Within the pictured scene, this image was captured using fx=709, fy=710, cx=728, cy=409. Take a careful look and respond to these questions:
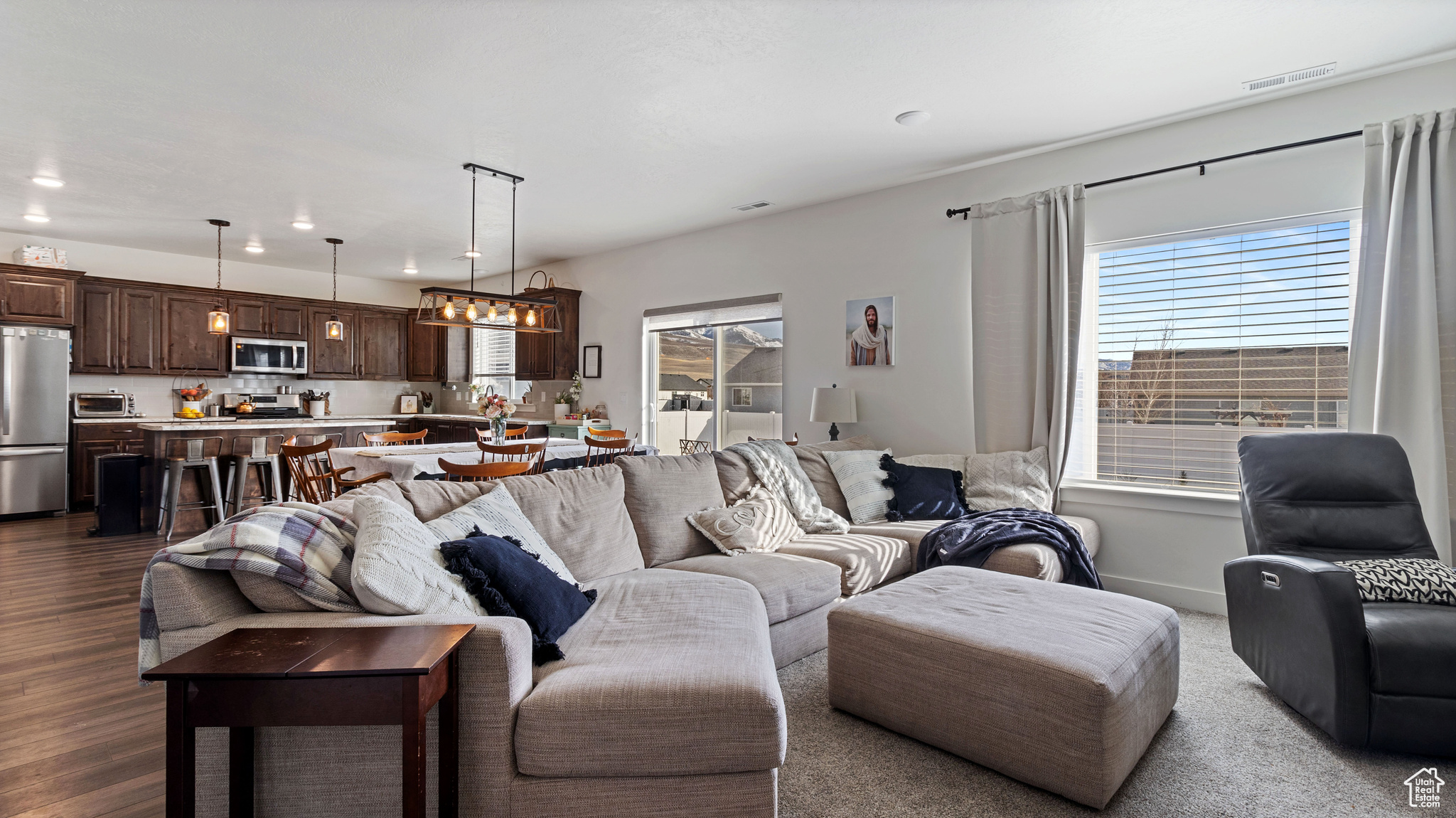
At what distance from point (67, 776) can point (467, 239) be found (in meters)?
5.62

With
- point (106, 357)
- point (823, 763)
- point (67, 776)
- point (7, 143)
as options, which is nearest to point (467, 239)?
point (7, 143)

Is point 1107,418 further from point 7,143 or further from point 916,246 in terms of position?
point 7,143

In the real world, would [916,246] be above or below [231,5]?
below

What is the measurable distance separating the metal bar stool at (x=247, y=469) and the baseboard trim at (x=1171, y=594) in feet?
21.2

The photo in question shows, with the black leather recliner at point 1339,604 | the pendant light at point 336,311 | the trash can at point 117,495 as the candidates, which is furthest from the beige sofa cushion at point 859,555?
the pendant light at point 336,311

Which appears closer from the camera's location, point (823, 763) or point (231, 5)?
point (823, 763)

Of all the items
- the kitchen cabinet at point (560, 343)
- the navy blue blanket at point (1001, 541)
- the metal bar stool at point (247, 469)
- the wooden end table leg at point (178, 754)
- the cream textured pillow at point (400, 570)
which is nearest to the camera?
the wooden end table leg at point (178, 754)

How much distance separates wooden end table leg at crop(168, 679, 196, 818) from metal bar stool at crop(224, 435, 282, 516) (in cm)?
553

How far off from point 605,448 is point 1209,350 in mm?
4018

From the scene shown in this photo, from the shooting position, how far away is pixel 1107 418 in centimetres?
437

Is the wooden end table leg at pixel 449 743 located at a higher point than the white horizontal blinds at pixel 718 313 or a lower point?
lower

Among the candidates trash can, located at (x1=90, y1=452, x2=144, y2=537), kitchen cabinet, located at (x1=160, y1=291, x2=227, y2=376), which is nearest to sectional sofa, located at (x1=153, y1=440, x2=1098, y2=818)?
trash can, located at (x1=90, y1=452, x2=144, y2=537)

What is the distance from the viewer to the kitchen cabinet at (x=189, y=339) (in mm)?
7570

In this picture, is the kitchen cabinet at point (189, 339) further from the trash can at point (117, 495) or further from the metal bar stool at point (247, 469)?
the metal bar stool at point (247, 469)
